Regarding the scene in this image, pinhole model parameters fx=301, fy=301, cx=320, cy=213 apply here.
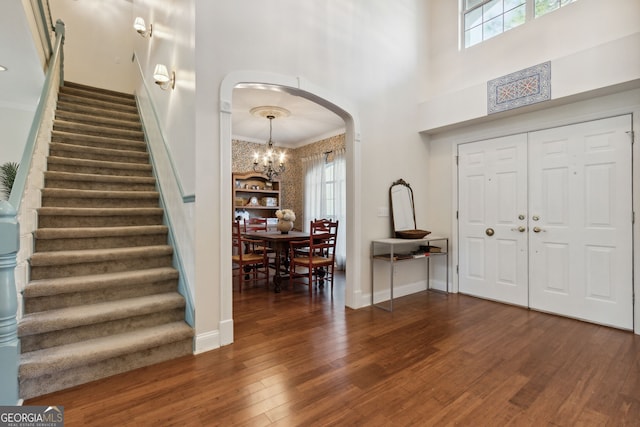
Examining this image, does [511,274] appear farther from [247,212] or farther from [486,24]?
[247,212]

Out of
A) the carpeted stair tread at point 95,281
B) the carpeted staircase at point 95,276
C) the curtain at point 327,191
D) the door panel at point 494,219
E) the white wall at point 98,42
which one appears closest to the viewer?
the carpeted staircase at point 95,276

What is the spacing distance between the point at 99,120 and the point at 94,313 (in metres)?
3.41

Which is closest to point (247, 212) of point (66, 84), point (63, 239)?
point (66, 84)

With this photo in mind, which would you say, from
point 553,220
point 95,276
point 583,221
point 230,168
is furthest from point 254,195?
point 583,221

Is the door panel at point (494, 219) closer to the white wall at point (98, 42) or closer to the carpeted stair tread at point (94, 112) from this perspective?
the carpeted stair tread at point (94, 112)

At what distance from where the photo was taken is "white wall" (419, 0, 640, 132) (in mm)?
2840

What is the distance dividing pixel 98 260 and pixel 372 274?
2.87 metres

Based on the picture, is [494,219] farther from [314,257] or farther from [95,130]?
[95,130]

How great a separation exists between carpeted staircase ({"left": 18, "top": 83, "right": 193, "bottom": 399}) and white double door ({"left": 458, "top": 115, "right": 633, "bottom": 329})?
3692 mm

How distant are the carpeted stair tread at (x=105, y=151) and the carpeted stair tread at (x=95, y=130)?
332 millimetres
